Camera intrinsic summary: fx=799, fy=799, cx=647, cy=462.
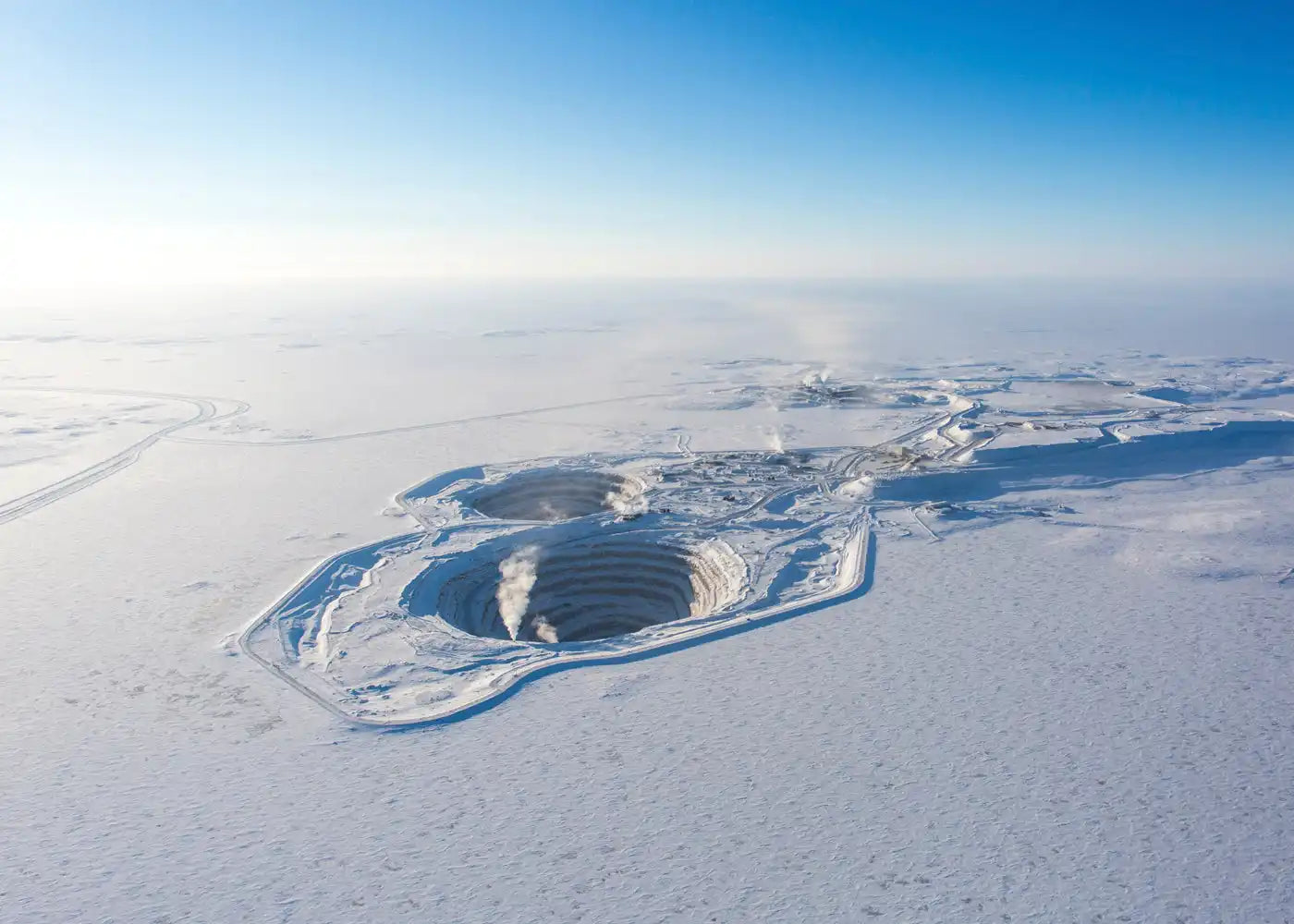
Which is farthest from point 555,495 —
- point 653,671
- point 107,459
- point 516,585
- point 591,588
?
point 107,459

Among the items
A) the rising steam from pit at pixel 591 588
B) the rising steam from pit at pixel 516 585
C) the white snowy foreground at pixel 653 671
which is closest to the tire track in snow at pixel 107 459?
the white snowy foreground at pixel 653 671

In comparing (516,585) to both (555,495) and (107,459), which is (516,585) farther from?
(107,459)

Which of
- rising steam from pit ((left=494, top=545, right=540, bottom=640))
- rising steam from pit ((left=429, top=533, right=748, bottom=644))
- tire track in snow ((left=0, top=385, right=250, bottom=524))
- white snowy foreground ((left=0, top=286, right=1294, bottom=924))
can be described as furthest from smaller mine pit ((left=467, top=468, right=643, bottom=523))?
tire track in snow ((left=0, top=385, right=250, bottom=524))

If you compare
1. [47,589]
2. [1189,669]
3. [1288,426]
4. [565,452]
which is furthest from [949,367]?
[47,589]

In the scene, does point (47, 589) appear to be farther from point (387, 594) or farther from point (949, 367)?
point (949, 367)

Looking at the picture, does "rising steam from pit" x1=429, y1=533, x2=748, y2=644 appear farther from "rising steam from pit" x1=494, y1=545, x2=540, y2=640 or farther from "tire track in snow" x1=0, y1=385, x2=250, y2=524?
"tire track in snow" x1=0, y1=385, x2=250, y2=524

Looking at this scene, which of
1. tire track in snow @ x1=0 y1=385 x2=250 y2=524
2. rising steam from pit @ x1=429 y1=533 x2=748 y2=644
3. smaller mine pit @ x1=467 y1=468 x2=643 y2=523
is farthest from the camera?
smaller mine pit @ x1=467 y1=468 x2=643 y2=523

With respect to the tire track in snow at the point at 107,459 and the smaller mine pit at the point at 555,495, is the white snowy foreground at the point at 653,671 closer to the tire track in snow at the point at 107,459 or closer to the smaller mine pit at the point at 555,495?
the smaller mine pit at the point at 555,495
